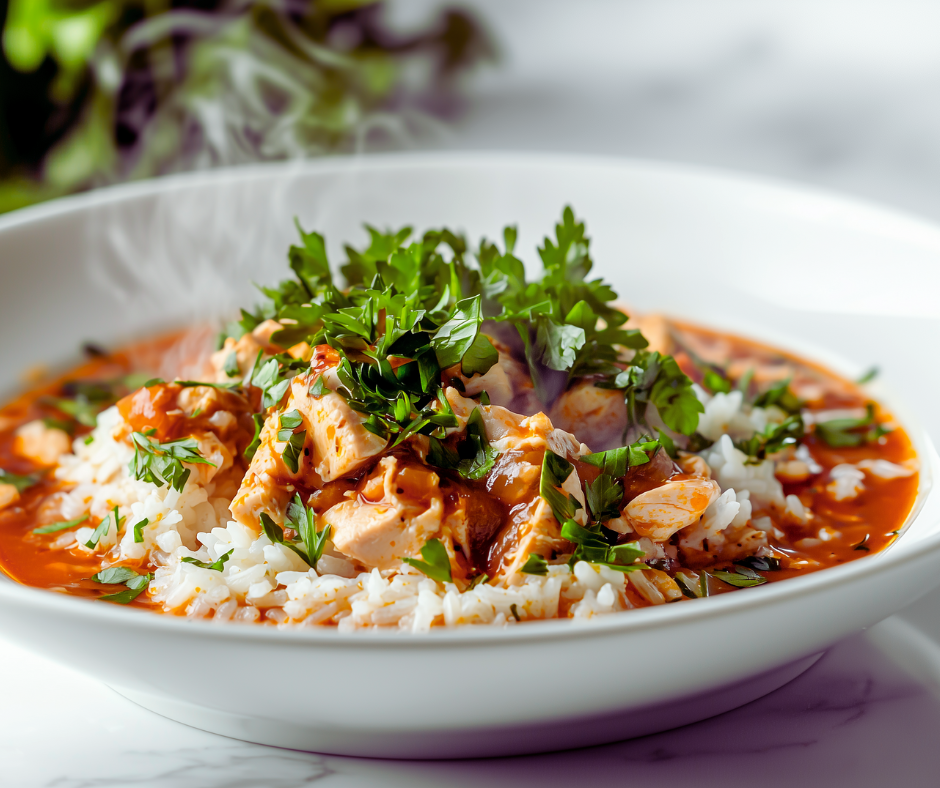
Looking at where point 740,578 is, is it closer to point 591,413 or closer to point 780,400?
point 591,413

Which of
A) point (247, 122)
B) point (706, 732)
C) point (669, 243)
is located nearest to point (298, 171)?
point (247, 122)

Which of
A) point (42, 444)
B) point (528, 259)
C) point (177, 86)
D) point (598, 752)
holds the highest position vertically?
point (177, 86)

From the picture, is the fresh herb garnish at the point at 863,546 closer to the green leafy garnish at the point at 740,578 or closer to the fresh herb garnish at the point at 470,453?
the green leafy garnish at the point at 740,578

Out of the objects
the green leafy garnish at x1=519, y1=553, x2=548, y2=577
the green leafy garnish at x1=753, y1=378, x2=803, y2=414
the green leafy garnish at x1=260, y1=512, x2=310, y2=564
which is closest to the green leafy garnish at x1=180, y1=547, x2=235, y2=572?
the green leafy garnish at x1=260, y1=512, x2=310, y2=564

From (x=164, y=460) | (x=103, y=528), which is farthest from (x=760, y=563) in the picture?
(x=103, y=528)

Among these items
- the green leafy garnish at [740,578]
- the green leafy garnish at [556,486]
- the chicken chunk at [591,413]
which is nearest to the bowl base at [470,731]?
the green leafy garnish at [740,578]

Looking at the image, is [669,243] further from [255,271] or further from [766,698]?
[766,698]
